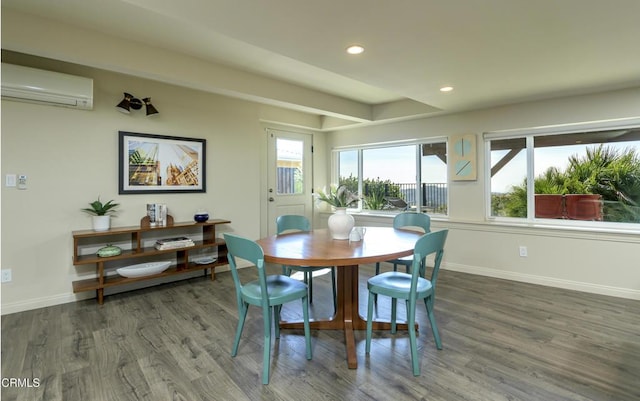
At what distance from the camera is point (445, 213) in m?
4.63

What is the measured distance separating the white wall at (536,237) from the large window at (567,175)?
0.22 metres

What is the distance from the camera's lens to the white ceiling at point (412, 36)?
5.94 ft

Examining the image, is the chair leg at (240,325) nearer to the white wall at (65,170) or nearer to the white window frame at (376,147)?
the white wall at (65,170)

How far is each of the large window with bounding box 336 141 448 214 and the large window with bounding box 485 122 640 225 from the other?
A: 2.31ft

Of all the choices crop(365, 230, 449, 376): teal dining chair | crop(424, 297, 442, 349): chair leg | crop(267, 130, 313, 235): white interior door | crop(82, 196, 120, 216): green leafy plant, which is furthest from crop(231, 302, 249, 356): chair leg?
crop(267, 130, 313, 235): white interior door

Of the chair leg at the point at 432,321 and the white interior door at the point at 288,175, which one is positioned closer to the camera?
the chair leg at the point at 432,321

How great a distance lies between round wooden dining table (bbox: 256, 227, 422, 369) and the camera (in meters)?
1.97

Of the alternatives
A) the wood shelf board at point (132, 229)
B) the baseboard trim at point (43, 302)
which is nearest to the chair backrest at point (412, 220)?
the wood shelf board at point (132, 229)

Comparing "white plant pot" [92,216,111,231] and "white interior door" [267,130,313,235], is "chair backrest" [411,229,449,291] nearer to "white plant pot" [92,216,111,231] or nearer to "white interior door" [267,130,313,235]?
"white plant pot" [92,216,111,231]

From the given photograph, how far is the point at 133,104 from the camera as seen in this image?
351cm

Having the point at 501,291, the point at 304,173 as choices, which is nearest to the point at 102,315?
the point at 304,173

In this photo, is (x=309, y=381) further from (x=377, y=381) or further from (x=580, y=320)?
(x=580, y=320)

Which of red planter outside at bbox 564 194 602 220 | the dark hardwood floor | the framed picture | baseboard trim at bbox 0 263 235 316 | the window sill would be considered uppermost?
the framed picture

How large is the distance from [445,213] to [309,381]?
3384 millimetres
